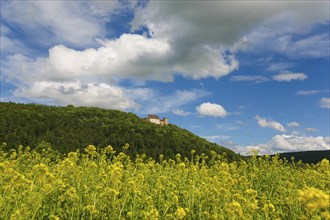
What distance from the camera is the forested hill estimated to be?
43.6 m

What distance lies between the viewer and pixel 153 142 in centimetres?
5300

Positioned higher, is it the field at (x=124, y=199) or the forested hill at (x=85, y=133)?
the forested hill at (x=85, y=133)

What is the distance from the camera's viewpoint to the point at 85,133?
2031 inches

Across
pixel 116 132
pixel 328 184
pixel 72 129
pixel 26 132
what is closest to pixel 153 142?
pixel 116 132

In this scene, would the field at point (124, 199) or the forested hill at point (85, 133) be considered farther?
the forested hill at point (85, 133)

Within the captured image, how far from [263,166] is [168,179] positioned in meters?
4.94

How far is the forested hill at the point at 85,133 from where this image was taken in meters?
43.6

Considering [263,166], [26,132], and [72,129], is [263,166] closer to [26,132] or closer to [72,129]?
[26,132]

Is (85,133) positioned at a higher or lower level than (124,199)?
higher

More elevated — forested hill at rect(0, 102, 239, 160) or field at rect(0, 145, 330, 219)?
forested hill at rect(0, 102, 239, 160)

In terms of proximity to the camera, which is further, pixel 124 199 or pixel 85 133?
pixel 85 133

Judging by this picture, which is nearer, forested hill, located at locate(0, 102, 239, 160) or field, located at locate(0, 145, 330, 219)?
field, located at locate(0, 145, 330, 219)

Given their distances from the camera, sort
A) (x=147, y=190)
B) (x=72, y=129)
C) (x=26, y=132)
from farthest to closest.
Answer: (x=72, y=129), (x=26, y=132), (x=147, y=190)

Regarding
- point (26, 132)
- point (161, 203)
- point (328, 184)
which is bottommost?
point (161, 203)
